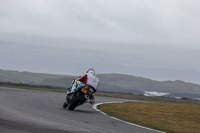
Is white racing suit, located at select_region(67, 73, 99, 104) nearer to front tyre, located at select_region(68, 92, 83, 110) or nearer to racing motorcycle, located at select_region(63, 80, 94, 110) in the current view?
racing motorcycle, located at select_region(63, 80, 94, 110)

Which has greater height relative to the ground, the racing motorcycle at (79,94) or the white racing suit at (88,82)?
the white racing suit at (88,82)

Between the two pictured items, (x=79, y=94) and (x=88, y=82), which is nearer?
(x=79, y=94)

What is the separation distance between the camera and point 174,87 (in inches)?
7785

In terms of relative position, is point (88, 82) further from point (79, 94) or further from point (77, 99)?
point (77, 99)

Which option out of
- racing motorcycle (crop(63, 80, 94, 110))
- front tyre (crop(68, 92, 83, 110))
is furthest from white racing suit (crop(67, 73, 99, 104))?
front tyre (crop(68, 92, 83, 110))

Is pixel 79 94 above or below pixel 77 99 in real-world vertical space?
above

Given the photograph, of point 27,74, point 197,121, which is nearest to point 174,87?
point 27,74

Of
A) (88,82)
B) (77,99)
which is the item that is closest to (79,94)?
(77,99)

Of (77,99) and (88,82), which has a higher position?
(88,82)

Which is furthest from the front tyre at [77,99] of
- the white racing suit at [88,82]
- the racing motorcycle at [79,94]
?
the white racing suit at [88,82]

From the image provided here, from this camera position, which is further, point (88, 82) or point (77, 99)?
point (88, 82)

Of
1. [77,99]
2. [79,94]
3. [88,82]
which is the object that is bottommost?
[77,99]

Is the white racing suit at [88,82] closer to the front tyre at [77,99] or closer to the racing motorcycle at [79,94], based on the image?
the racing motorcycle at [79,94]

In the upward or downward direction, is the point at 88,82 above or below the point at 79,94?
above
